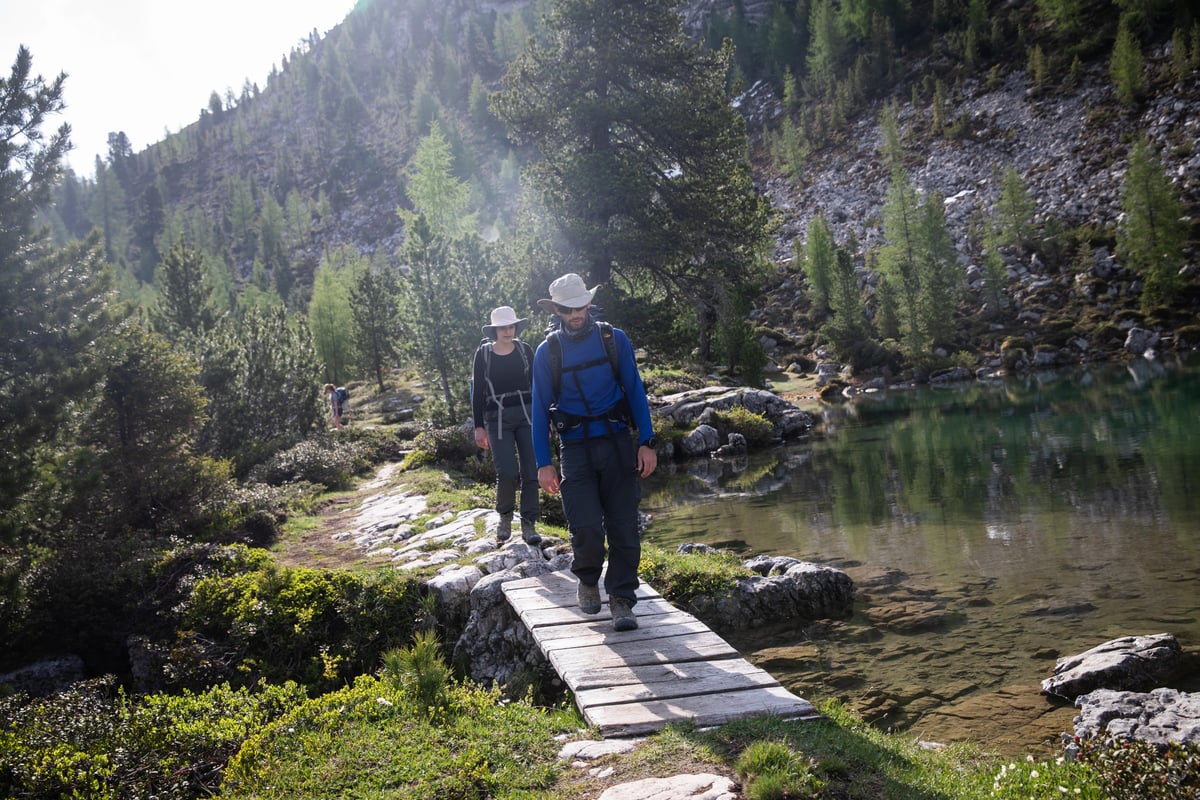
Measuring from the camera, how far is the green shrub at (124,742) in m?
4.57

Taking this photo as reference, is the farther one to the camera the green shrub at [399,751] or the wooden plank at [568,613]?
the wooden plank at [568,613]

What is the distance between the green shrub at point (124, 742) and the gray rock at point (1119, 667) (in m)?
6.37

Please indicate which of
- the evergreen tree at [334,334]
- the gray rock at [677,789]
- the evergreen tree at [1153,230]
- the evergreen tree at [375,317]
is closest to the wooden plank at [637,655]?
the gray rock at [677,789]

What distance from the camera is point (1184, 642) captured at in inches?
290

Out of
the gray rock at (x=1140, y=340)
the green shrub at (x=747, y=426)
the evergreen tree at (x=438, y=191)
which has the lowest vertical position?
the gray rock at (x=1140, y=340)

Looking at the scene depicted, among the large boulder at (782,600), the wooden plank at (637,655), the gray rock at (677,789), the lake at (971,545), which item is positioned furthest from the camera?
the large boulder at (782,600)

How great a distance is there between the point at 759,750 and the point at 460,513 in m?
9.00

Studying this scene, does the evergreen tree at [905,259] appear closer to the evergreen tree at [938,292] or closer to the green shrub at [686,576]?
the evergreen tree at [938,292]

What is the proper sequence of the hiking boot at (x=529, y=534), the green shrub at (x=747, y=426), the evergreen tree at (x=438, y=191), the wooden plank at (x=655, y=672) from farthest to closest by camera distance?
1. the evergreen tree at (x=438, y=191)
2. the green shrub at (x=747, y=426)
3. the hiking boot at (x=529, y=534)
4. the wooden plank at (x=655, y=672)

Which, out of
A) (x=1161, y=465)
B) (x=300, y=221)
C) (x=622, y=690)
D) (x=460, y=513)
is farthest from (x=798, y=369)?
(x=300, y=221)

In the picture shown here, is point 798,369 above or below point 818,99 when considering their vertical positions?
below

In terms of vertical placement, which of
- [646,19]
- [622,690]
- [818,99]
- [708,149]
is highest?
[818,99]

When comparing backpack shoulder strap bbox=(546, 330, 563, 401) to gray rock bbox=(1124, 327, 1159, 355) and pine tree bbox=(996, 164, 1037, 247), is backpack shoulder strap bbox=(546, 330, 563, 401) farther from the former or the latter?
pine tree bbox=(996, 164, 1037, 247)

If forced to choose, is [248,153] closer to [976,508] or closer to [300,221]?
[300,221]
